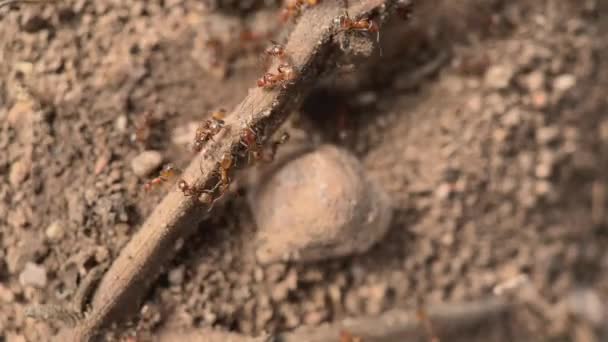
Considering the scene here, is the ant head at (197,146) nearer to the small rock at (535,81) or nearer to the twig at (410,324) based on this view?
the twig at (410,324)

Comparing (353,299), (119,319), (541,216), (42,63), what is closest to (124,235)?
(119,319)

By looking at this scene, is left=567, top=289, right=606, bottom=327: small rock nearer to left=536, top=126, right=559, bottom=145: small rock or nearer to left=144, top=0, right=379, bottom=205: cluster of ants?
left=536, top=126, right=559, bottom=145: small rock

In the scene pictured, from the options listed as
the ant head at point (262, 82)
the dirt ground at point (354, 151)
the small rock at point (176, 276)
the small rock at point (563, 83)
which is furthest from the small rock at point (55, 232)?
the small rock at point (563, 83)

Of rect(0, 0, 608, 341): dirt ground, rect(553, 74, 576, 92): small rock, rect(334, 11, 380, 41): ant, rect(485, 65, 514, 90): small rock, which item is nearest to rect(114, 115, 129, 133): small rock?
rect(0, 0, 608, 341): dirt ground

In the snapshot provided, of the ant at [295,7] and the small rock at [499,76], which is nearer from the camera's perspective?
the ant at [295,7]

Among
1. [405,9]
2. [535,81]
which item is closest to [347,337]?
[405,9]

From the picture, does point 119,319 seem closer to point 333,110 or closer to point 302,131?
point 302,131

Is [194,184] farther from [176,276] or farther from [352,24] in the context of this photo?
[352,24]
